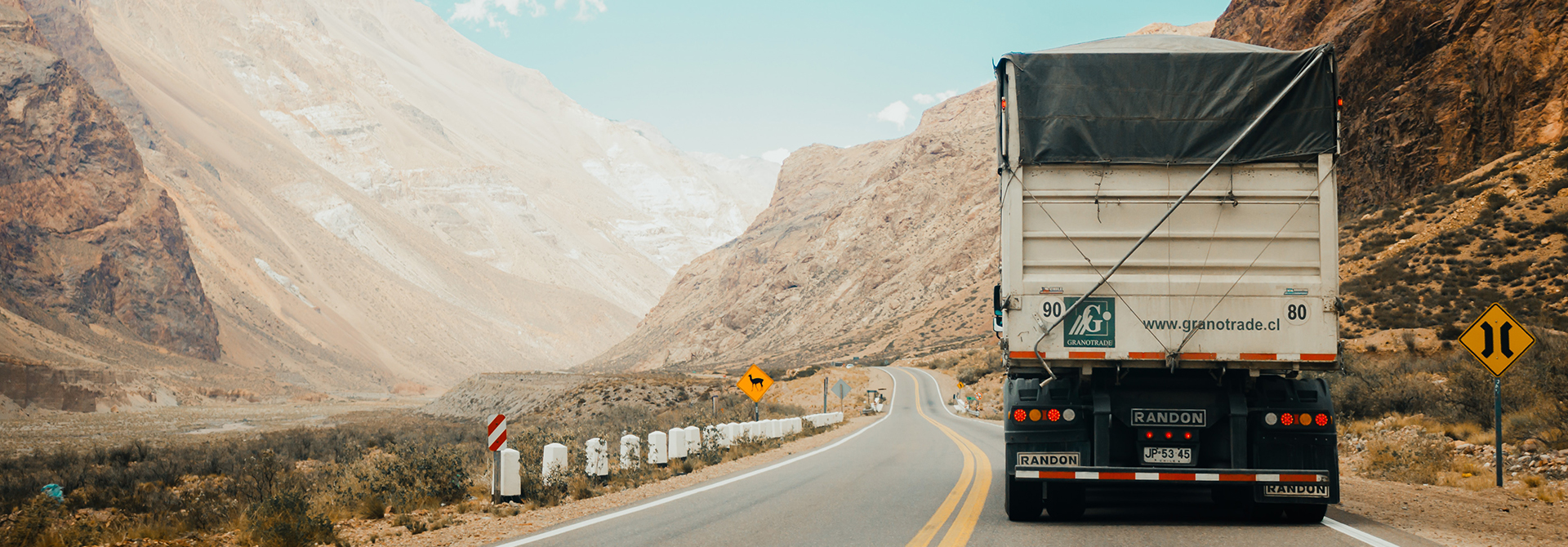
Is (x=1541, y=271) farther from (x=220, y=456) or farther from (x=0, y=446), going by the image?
(x=0, y=446)

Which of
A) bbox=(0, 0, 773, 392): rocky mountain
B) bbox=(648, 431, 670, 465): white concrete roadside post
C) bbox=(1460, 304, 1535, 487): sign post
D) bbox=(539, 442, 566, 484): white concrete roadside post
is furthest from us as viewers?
bbox=(0, 0, 773, 392): rocky mountain

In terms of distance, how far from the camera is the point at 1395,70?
45.1 meters

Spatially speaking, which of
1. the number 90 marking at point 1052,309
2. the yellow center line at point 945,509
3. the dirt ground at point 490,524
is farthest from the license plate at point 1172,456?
the dirt ground at point 490,524

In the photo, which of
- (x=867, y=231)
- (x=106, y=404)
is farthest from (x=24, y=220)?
(x=867, y=231)

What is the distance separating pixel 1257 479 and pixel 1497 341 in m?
7.14

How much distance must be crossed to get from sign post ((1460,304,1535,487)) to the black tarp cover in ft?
20.9

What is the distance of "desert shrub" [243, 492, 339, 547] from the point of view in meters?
8.73

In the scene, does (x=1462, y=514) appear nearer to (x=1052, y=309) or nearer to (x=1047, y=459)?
(x=1047, y=459)

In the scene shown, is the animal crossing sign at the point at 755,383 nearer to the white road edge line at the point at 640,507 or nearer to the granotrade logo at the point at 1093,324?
the white road edge line at the point at 640,507

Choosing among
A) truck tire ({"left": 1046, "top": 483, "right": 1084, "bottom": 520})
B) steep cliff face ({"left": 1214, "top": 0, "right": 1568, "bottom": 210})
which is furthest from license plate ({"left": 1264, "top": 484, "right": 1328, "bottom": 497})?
steep cliff face ({"left": 1214, "top": 0, "right": 1568, "bottom": 210})

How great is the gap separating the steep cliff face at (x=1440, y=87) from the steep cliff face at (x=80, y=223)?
86.0m

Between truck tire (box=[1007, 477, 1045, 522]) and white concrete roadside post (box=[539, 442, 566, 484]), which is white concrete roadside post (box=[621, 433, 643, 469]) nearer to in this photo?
white concrete roadside post (box=[539, 442, 566, 484])

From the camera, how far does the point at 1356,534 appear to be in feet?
26.6

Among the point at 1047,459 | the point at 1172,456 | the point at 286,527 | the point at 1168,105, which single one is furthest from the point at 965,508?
the point at 286,527
